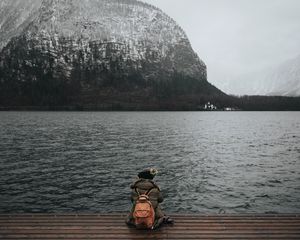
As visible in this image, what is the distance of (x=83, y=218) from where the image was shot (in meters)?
17.9

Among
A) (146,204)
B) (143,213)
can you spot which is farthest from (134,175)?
(143,213)

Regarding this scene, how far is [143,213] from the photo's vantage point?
1644 centimetres

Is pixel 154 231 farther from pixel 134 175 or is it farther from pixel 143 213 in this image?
pixel 134 175

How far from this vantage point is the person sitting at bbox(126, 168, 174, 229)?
1647cm

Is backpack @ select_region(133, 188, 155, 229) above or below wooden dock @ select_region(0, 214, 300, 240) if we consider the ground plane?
above

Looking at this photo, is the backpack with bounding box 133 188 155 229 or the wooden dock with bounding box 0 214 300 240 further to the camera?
the backpack with bounding box 133 188 155 229

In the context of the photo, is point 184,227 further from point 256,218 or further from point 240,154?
point 240,154

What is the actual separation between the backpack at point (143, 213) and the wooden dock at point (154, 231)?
0.32 m

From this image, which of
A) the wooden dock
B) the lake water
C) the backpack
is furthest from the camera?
the lake water

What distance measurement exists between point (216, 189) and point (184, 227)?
2212cm

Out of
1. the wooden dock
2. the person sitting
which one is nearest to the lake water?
the wooden dock

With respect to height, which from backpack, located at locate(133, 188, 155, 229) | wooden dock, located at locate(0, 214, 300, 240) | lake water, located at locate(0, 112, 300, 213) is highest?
backpack, located at locate(133, 188, 155, 229)

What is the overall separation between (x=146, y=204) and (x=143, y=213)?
0.40 metres

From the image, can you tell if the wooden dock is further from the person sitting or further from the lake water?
the lake water
